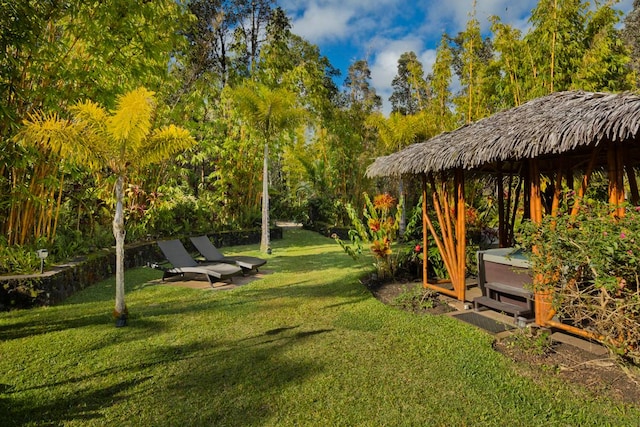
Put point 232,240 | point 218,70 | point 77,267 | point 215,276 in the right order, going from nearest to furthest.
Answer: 1. point 77,267
2. point 215,276
3. point 232,240
4. point 218,70

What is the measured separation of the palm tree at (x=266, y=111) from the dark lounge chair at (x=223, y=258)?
8.28 ft

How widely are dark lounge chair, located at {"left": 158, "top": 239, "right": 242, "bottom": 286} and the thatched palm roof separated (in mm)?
3556

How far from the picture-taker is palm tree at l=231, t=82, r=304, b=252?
1041 cm

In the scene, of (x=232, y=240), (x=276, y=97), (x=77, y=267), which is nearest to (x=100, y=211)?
(x=77, y=267)

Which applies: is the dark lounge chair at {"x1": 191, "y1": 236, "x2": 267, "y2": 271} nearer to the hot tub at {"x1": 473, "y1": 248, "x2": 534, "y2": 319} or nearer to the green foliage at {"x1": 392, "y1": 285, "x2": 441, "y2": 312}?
the green foliage at {"x1": 392, "y1": 285, "x2": 441, "y2": 312}

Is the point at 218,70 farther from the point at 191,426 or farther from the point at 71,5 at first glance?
the point at 191,426

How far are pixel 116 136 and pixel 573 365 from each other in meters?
5.09

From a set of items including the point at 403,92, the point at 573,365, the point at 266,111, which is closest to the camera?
the point at 573,365

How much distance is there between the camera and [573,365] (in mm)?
3238

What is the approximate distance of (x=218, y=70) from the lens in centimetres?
1622

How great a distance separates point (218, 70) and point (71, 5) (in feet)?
42.0

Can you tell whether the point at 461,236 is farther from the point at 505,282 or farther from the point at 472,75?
the point at 472,75

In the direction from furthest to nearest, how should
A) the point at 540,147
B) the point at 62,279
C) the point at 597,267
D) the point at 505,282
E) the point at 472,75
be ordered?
the point at 472,75 → the point at 62,279 → the point at 505,282 → the point at 540,147 → the point at 597,267

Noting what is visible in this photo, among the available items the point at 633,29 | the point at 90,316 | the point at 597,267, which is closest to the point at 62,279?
the point at 90,316
